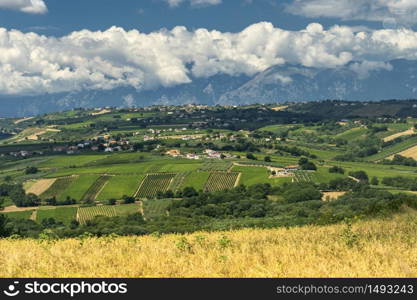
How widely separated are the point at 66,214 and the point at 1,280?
12982cm

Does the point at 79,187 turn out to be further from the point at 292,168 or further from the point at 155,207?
the point at 292,168

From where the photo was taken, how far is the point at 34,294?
9.46m

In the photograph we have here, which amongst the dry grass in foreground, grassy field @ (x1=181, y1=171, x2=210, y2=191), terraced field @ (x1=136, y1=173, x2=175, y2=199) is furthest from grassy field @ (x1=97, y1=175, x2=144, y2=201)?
the dry grass in foreground

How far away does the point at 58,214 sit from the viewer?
13425cm

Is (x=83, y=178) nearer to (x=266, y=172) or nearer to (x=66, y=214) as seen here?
(x=66, y=214)

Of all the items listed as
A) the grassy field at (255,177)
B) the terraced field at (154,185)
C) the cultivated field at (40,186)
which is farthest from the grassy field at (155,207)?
the cultivated field at (40,186)

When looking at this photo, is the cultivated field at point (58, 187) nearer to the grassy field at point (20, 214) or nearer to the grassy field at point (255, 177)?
the grassy field at point (20, 214)

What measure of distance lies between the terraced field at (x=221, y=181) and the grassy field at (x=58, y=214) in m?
45.3

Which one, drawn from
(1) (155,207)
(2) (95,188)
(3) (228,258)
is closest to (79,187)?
(2) (95,188)

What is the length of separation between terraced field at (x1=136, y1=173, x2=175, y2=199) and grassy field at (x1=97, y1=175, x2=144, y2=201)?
2367mm

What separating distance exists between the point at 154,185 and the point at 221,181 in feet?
77.4

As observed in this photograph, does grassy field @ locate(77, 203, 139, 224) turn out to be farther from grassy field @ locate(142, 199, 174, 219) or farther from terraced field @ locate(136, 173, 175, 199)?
terraced field @ locate(136, 173, 175, 199)

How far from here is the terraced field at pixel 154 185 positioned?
161 metres

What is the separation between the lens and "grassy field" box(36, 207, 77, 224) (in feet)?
421
